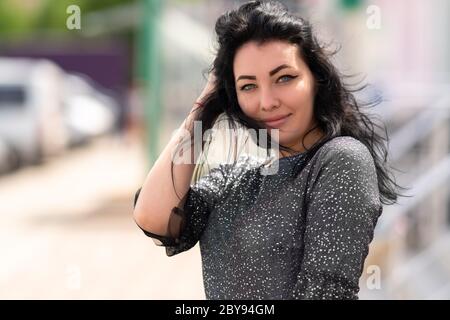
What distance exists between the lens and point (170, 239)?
167 centimetres

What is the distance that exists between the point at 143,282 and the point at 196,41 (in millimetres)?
3551

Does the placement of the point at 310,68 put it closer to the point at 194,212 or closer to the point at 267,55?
the point at 267,55

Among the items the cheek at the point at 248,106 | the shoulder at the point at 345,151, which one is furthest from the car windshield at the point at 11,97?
Answer: the shoulder at the point at 345,151

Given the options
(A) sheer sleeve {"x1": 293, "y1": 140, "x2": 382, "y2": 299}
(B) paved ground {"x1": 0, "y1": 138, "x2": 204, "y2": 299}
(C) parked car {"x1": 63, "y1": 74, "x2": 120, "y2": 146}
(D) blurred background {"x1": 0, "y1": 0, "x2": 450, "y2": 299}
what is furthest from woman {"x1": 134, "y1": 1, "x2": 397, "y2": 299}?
(C) parked car {"x1": 63, "y1": 74, "x2": 120, "y2": 146}

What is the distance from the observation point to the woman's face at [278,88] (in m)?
1.52

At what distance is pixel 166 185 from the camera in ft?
5.39

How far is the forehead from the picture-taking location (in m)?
1.51

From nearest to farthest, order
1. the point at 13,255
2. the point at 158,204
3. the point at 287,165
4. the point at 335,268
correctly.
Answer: the point at 335,268 → the point at 287,165 → the point at 158,204 → the point at 13,255

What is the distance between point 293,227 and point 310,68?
312 mm

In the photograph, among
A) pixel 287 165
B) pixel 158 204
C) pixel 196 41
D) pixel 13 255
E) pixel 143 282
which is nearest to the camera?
pixel 287 165

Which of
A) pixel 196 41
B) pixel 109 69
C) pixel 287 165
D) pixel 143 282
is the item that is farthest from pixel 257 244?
pixel 109 69

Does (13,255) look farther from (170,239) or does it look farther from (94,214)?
(170,239)

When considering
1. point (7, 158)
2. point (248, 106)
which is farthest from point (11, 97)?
point (248, 106)

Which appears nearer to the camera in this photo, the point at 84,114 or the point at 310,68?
the point at 310,68
